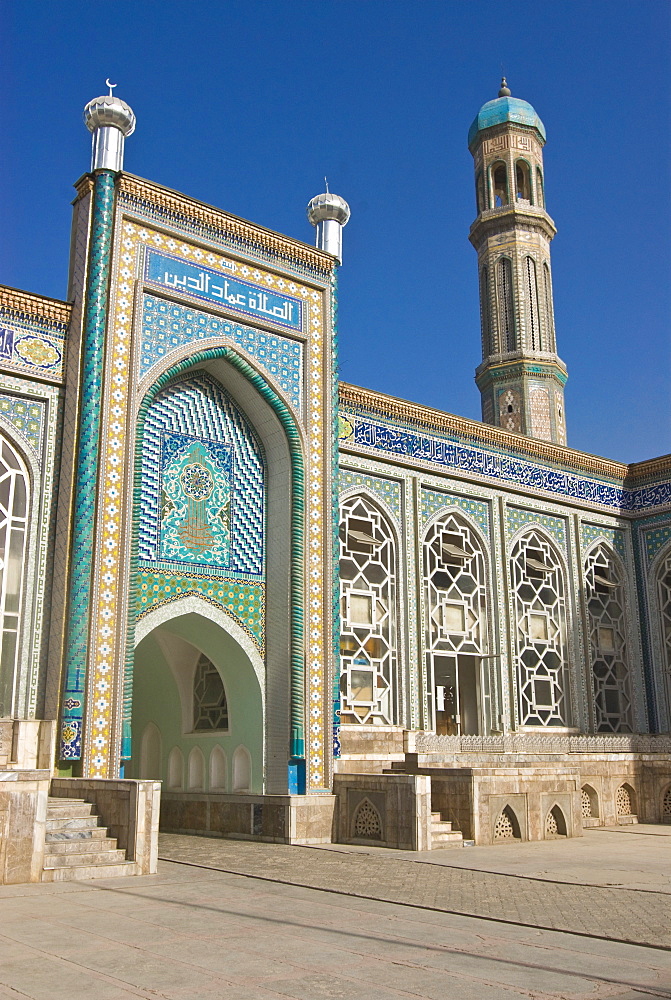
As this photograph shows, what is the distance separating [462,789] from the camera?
10.0 meters

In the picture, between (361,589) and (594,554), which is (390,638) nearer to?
(361,589)

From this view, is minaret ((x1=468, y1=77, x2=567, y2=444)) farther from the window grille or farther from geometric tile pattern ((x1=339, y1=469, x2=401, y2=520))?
geometric tile pattern ((x1=339, y1=469, x2=401, y2=520))

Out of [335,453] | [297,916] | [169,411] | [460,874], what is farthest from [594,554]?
[297,916]

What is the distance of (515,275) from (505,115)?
3971 millimetres

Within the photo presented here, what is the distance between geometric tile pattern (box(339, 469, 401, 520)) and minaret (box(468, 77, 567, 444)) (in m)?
5.75

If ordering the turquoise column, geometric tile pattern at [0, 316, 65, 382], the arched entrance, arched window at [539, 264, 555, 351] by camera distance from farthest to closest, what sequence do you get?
arched window at [539, 264, 555, 351], the arched entrance, geometric tile pattern at [0, 316, 65, 382], the turquoise column

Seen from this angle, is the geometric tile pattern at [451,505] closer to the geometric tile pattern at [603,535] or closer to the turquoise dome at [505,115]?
the geometric tile pattern at [603,535]

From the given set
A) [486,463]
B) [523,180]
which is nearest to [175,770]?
[486,463]

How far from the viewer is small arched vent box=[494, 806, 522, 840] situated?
10.2 meters

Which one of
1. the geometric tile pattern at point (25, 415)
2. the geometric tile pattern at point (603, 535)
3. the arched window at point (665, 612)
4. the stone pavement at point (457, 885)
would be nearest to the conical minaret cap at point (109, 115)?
the geometric tile pattern at point (25, 415)

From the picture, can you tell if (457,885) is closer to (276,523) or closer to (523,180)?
(276,523)

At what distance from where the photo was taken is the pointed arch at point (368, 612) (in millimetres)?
12367

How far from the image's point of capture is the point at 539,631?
Answer: 14.8 metres

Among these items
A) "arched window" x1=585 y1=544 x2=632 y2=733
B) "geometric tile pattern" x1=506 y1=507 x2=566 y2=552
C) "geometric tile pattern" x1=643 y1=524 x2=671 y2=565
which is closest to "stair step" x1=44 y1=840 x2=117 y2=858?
"geometric tile pattern" x1=506 y1=507 x2=566 y2=552
